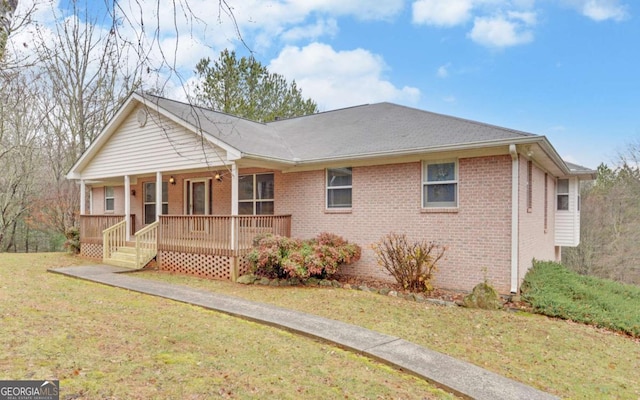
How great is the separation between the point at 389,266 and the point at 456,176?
284 cm

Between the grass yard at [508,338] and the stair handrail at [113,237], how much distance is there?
657cm

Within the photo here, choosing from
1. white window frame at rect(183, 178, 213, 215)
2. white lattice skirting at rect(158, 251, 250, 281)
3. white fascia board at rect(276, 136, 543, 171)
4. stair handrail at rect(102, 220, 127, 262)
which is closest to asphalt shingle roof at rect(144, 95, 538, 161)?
white fascia board at rect(276, 136, 543, 171)

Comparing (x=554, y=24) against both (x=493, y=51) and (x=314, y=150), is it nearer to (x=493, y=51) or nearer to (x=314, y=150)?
(x=493, y=51)

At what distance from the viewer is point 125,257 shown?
41.7 feet

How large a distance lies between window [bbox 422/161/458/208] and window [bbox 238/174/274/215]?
521 cm

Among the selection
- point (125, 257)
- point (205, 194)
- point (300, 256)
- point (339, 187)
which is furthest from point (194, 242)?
point (339, 187)

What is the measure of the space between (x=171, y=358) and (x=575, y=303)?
26.7 ft

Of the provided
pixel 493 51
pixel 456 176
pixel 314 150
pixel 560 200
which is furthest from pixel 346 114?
pixel 560 200

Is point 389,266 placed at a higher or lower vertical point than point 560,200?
lower

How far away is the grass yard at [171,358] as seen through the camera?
367 cm

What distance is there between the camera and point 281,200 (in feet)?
40.2

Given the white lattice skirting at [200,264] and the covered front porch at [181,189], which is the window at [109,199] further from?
the white lattice skirting at [200,264]

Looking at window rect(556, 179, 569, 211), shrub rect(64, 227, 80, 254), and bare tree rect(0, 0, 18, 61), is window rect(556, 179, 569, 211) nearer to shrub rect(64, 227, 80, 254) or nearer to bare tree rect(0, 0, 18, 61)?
bare tree rect(0, 0, 18, 61)

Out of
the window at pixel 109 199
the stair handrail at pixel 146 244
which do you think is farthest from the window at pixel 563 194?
the window at pixel 109 199
